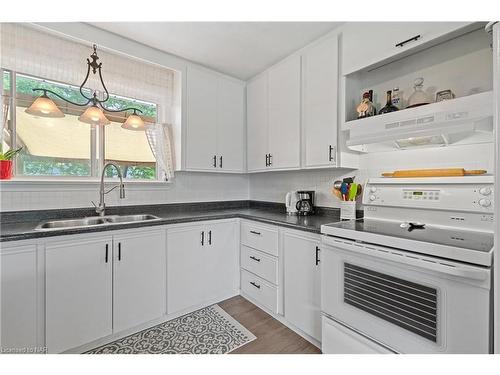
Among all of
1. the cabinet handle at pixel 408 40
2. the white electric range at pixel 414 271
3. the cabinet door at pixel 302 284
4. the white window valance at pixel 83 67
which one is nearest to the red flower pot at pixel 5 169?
the white window valance at pixel 83 67

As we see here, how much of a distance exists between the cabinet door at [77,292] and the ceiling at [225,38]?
5.66 feet

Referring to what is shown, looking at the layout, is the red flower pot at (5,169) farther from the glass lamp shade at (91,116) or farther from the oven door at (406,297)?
the oven door at (406,297)

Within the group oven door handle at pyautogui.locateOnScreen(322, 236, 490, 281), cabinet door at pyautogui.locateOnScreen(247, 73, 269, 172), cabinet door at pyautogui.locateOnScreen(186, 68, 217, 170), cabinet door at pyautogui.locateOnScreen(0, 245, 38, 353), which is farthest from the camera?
cabinet door at pyautogui.locateOnScreen(247, 73, 269, 172)

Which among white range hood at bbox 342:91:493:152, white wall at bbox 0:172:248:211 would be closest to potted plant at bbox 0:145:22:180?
white wall at bbox 0:172:248:211

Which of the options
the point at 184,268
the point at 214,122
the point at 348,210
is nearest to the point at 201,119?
the point at 214,122

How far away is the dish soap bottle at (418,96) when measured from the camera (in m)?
1.61

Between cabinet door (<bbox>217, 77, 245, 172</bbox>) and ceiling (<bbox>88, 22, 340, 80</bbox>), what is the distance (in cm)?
34

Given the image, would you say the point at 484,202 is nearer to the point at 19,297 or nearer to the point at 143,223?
the point at 143,223

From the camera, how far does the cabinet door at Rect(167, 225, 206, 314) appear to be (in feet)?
6.77

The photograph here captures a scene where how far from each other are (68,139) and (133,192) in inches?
28.1

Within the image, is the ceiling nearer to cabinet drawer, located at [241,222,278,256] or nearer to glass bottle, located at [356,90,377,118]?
glass bottle, located at [356,90,377,118]

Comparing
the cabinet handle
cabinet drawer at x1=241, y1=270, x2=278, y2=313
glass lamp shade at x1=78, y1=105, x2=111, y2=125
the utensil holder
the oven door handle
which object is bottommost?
cabinet drawer at x1=241, y1=270, x2=278, y2=313

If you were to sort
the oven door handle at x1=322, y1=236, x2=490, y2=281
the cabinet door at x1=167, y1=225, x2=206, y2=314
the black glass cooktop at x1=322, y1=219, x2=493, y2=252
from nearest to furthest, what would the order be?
the oven door handle at x1=322, y1=236, x2=490, y2=281 → the black glass cooktop at x1=322, y1=219, x2=493, y2=252 → the cabinet door at x1=167, y1=225, x2=206, y2=314

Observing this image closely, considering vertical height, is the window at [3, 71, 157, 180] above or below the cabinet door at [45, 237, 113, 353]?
above
